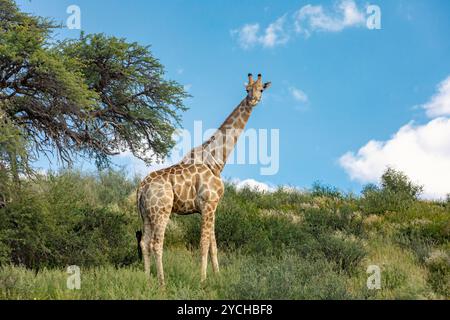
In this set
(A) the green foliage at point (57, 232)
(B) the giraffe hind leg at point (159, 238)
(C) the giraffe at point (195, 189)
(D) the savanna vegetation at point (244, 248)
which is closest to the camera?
(D) the savanna vegetation at point (244, 248)

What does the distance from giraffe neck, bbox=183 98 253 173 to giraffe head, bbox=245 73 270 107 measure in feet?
0.59

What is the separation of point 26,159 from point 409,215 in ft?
47.4

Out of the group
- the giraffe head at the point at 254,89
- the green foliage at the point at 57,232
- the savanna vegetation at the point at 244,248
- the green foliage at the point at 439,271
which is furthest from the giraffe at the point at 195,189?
the green foliage at the point at 439,271

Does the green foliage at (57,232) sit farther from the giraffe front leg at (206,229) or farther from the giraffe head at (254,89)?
the giraffe head at (254,89)

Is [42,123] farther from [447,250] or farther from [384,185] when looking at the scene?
[384,185]

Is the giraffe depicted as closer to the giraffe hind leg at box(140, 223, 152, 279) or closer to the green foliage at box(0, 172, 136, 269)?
the giraffe hind leg at box(140, 223, 152, 279)

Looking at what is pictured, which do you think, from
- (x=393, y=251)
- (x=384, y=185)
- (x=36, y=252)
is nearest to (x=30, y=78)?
(x=36, y=252)

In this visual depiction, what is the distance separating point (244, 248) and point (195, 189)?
5102 millimetres

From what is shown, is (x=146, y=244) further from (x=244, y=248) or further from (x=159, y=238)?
(x=244, y=248)

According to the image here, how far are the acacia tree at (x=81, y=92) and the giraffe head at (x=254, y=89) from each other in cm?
577

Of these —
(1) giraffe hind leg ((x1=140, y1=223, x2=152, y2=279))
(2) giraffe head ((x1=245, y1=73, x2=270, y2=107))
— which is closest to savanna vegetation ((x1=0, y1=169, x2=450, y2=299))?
(1) giraffe hind leg ((x1=140, y1=223, x2=152, y2=279))

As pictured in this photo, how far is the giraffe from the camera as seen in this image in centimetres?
1119

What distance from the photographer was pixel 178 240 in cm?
1800

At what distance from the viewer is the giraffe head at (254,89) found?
12039mm
